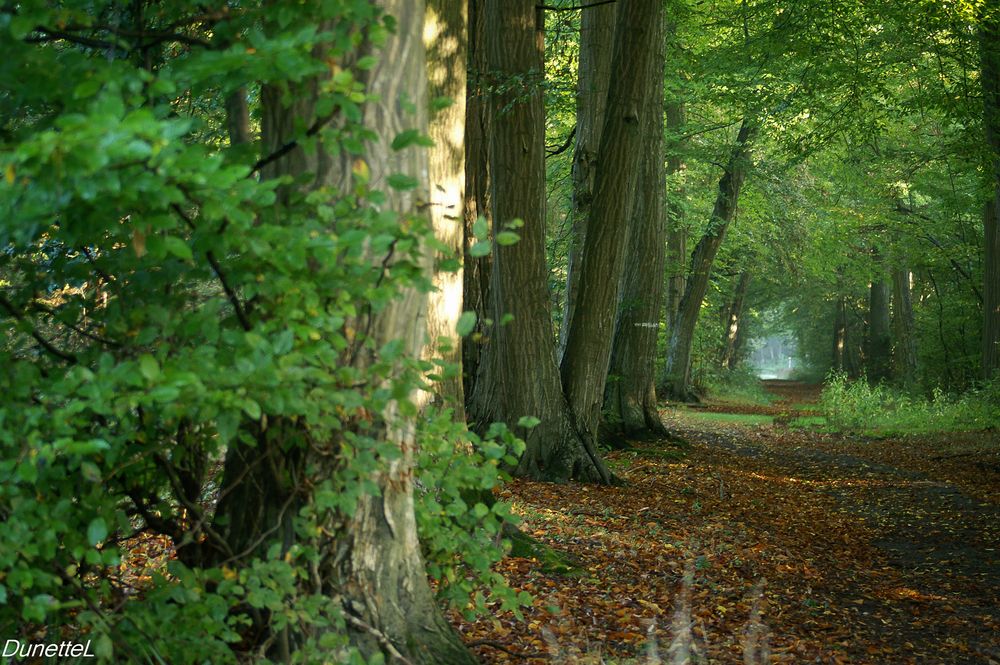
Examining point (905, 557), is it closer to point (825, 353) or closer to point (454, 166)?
point (454, 166)

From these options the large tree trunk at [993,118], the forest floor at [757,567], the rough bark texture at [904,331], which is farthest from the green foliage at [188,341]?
the rough bark texture at [904,331]

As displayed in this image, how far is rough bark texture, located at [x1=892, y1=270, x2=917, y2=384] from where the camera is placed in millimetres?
28156

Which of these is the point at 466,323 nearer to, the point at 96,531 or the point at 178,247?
the point at 178,247

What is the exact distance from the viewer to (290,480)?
334 centimetres

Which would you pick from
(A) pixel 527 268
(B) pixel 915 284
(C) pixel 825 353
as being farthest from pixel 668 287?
(C) pixel 825 353

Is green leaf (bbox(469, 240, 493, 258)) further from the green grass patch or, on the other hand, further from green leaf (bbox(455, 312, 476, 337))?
the green grass patch

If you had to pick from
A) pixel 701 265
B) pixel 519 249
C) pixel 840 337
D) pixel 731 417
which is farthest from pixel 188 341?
pixel 840 337

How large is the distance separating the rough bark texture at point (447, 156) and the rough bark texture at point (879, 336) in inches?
1145

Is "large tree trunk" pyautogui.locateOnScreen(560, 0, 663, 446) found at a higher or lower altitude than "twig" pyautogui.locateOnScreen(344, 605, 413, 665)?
higher

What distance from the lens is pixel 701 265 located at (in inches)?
920

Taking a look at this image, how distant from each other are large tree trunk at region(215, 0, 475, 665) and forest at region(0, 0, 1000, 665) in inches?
0.5

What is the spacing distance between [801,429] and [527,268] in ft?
41.7

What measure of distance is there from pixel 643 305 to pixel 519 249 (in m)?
6.60

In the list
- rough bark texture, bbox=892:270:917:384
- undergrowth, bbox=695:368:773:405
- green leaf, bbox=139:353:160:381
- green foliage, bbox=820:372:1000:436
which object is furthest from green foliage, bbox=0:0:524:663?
rough bark texture, bbox=892:270:917:384
